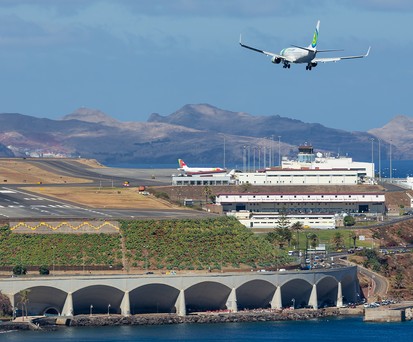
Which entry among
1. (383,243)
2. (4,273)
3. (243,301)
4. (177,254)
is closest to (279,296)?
(243,301)

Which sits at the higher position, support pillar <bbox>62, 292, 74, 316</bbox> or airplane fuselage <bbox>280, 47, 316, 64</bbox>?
airplane fuselage <bbox>280, 47, 316, 64</bbox>

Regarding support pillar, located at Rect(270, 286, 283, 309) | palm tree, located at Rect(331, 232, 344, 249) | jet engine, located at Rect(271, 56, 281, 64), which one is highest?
jet engine, located at Rect(271, 56, 281, 64)

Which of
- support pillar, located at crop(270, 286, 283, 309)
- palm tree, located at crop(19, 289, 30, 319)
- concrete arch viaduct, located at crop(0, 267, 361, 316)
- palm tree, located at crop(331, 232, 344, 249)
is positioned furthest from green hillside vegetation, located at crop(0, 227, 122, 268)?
palm tree, located at crop(331, 232, 344, 249)

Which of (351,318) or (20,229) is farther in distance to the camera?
(20,229)

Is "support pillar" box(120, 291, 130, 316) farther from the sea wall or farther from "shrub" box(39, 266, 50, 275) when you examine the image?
"shrub" box(39, 266, 50, 275)

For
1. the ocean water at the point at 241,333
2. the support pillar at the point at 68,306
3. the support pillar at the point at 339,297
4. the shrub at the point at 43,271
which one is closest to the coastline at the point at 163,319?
the support pillar at the point at 68,306

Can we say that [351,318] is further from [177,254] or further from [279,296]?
[177,254]
